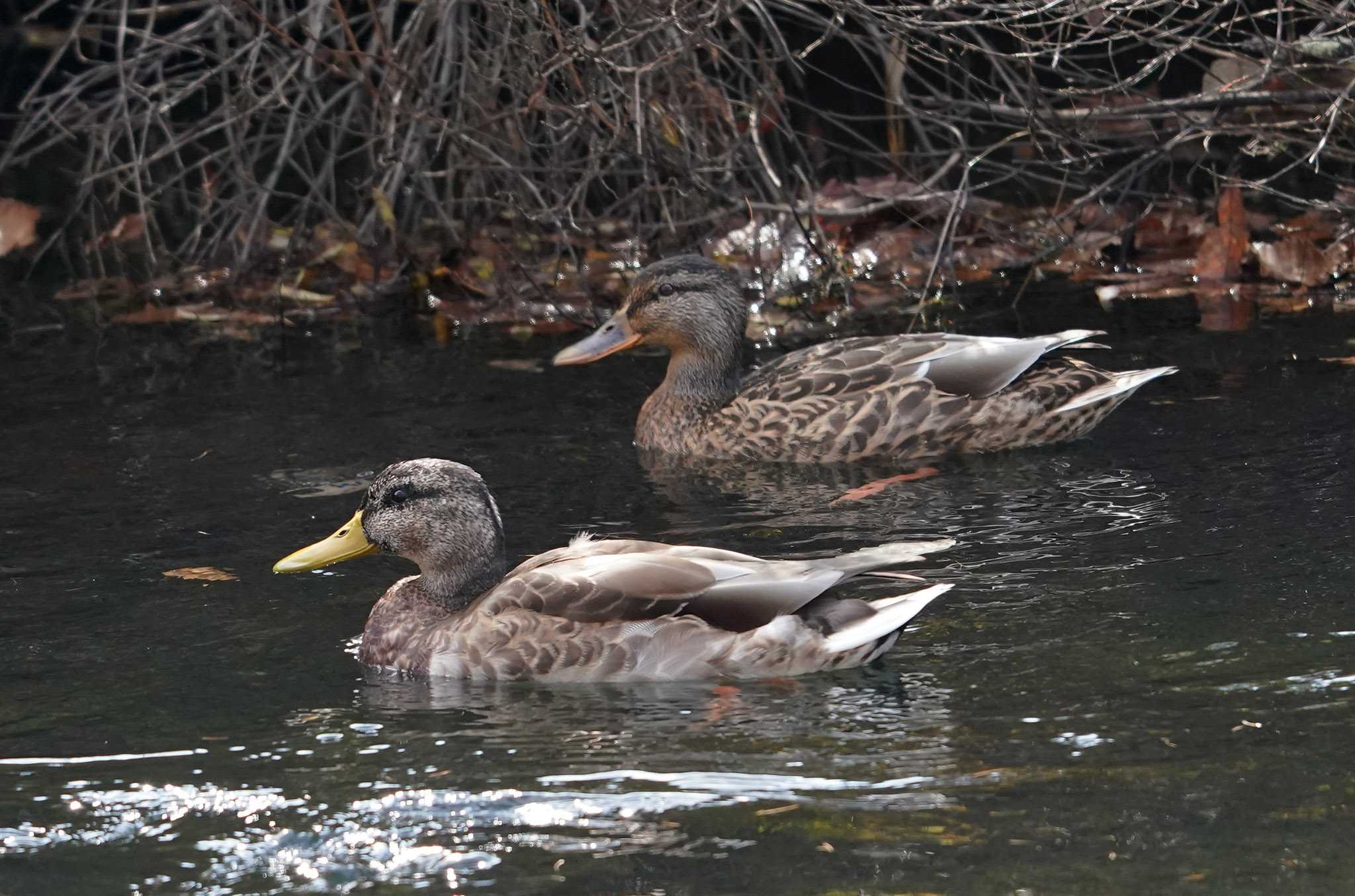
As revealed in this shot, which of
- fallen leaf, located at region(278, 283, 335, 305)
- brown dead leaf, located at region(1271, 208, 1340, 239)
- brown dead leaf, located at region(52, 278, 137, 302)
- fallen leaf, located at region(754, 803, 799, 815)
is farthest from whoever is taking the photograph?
brown dead leaf, located at region(52, 278, 137, 302)

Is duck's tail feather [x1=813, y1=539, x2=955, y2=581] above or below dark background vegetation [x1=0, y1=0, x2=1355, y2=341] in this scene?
below

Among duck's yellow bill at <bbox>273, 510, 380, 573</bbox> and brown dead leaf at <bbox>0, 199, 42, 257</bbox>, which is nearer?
duck's yellow bill at <bbox>273, 510, 380, 573</bbox>

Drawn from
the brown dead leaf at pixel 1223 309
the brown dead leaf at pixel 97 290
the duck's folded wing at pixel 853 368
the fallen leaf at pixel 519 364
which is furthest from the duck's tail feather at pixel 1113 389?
the brown dead leaf at pixel 97 290

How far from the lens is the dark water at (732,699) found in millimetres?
4719

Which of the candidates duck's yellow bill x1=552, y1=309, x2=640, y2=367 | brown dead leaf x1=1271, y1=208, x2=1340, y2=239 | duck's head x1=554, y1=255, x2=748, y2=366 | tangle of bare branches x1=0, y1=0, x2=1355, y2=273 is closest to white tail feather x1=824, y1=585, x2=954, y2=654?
tangle of bare branches x1=0, y1=0, x2=1355, y2=273

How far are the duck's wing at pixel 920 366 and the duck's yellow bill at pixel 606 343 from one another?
2.89 feet

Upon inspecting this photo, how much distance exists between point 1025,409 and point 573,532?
233 centimetres

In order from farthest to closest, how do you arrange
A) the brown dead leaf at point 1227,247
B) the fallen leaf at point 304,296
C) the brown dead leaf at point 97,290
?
the brown dead leaf at point 97,290, the fallen leaf at point 304,296, the brown dead leaf at point 1227,247

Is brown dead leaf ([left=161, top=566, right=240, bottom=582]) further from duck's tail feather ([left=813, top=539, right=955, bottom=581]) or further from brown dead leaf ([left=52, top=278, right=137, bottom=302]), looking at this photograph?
brown dead leaf ([left=52, top=278, right=137, bottom=302])

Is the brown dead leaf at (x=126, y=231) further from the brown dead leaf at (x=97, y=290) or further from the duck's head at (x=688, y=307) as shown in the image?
the duck's head at (x=688, y=307)

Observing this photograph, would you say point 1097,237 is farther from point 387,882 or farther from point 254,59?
point 387,882

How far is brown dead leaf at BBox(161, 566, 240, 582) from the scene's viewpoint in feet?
23.7

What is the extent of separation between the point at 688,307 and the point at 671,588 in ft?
12.2

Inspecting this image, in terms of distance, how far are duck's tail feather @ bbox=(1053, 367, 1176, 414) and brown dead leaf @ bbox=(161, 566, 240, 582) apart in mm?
3712
